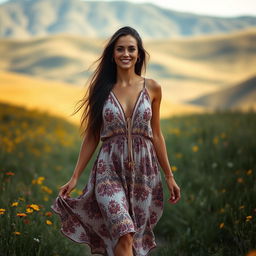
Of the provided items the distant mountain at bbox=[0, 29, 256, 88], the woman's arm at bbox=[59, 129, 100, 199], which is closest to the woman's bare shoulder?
the woman's arm at bbox=[59, 129, 100, 199]

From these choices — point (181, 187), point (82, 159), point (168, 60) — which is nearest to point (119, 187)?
point (82, 159)

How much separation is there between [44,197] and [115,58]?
6.71 ft

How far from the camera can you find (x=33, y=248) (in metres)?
3.16

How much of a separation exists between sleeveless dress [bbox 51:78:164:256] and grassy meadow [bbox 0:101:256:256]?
0.26 m

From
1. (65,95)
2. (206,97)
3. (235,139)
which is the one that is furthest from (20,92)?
(206,97)

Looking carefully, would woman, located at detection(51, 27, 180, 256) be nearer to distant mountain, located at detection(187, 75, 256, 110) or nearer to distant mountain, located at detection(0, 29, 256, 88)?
distant mountain, located at detection(187, 75, 256, 110)

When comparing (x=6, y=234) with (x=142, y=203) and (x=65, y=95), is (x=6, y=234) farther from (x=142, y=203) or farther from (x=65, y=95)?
(x=65, y=95)

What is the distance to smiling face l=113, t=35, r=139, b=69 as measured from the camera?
3066 millimetres

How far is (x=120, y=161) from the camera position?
2916 millimetres

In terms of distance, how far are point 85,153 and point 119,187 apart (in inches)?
16.8

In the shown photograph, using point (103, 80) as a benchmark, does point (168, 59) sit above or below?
below

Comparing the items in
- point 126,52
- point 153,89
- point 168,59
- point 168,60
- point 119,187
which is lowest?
point 168,60

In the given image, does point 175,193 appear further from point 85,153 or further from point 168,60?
point 168,60

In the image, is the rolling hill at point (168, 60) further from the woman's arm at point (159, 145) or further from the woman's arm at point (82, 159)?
the woman's arm at point (82, 159)
